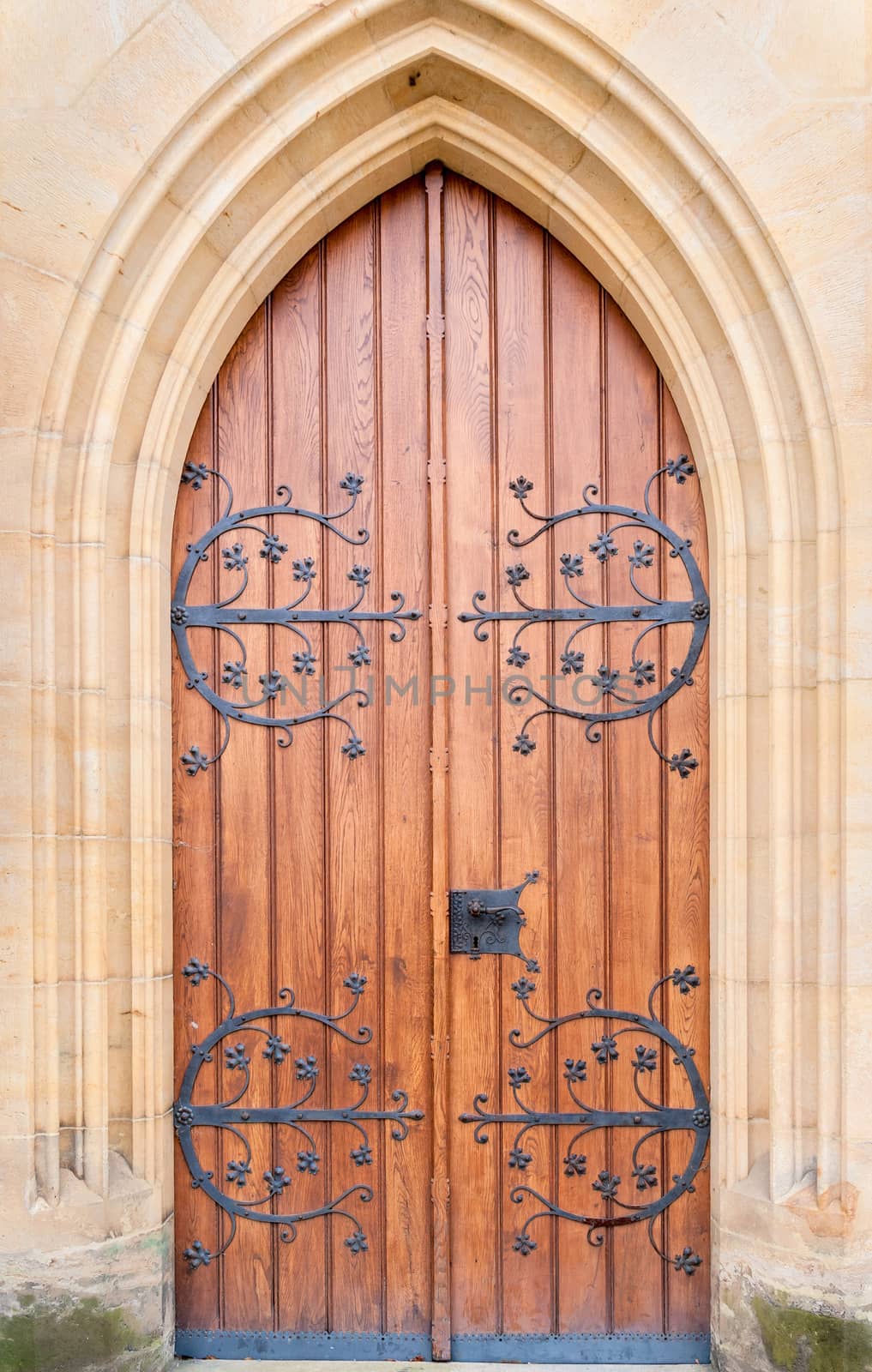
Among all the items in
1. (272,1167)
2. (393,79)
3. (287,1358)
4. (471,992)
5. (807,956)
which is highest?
(393,79)

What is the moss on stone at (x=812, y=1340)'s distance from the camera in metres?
2.51

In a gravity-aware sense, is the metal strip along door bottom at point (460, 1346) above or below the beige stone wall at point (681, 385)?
below

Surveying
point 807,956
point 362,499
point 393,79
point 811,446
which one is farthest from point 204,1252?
point 393,79

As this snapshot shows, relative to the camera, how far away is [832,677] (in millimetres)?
2582

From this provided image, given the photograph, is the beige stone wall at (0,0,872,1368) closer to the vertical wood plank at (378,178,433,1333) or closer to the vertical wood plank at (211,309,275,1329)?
the vertical wood plank at (211,309,275,1329)

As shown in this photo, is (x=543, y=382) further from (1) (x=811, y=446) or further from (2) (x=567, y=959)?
(2) (x=567, y=959)

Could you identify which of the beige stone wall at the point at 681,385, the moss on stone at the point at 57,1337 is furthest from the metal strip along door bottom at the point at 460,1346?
the moss on stone at the point at 57,1337

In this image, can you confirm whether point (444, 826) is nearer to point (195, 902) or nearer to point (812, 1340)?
point (195, 902)

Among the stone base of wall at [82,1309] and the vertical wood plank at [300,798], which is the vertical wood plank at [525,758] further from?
the stone base of wall at [82,1309]

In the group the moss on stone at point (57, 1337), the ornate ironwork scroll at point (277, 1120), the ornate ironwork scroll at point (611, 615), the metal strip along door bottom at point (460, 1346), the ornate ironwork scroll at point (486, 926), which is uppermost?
the ornate ironwork scroll at point (611, 615)

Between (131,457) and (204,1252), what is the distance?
7.25ft

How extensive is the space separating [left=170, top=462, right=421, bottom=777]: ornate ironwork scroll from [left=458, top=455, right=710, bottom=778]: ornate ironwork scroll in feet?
1.01

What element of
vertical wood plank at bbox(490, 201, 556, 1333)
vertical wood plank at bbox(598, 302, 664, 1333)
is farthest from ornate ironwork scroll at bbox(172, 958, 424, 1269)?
vertical wood plank at bbox(598, 302, 664, 1333)

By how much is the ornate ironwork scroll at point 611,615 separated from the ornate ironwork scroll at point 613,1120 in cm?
72
